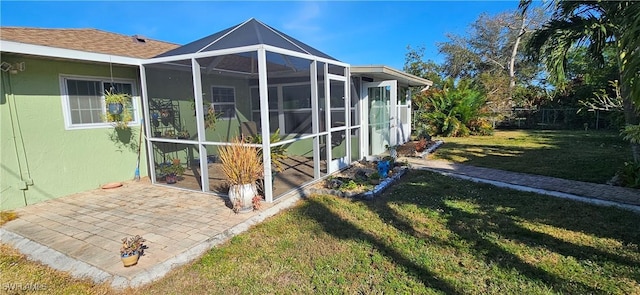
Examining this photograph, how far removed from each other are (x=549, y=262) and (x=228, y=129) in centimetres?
782

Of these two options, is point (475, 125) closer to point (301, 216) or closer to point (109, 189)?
point (301, 216)

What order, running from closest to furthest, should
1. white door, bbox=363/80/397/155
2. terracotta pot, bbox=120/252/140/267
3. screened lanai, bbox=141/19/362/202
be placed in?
terracotta pot, bbox=120/252/140/267 < screened lanai, bbox=141/19/362/202 < white door, bbox=363/80/397/155

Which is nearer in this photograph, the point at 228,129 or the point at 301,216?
the point at 301,216

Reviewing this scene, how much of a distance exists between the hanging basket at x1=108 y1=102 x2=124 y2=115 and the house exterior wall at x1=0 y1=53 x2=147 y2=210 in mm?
466

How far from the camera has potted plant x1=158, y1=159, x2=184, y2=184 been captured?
633cm

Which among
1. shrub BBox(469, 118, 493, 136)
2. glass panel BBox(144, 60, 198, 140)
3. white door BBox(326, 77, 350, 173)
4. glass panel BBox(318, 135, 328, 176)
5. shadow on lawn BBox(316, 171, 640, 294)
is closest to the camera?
shadow on lawn BBox(316, 171, 640, 294)

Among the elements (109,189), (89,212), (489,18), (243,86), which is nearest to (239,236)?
(89,212)

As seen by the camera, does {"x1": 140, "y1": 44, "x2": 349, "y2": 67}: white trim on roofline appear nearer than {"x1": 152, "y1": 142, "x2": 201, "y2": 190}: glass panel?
Yes

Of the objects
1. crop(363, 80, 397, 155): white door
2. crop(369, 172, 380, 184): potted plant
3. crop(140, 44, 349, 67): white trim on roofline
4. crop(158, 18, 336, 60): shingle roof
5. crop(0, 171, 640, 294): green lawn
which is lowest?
crop(0, 171, 640, 294): green lawn

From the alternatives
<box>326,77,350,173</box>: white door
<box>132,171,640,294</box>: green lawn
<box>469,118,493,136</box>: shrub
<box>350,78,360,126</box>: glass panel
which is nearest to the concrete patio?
<box>132,171,640,294</box>: green lawn

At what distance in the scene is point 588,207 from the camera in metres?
4.59

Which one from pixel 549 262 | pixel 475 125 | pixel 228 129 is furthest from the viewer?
pixel 475 125

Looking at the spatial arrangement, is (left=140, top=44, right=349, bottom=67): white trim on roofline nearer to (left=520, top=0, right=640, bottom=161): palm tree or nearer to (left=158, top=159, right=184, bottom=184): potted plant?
(left=158, top=159, right=184, bottom=184): potted plant

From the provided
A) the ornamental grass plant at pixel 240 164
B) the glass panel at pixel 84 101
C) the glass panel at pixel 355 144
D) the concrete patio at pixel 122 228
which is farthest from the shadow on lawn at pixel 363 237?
the glass panel at pixel 84 101
